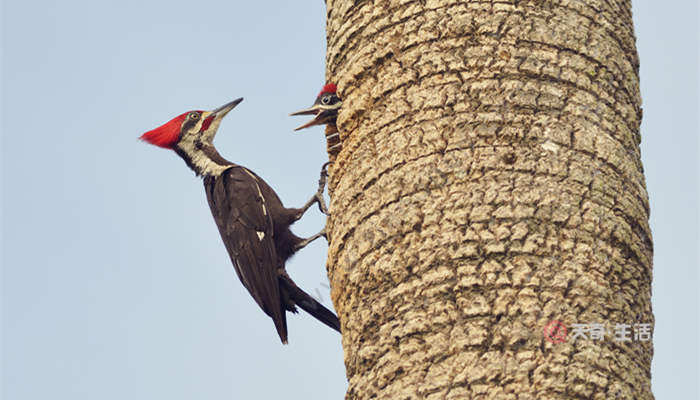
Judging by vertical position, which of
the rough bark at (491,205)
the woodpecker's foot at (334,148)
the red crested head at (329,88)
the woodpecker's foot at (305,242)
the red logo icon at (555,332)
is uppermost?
the woodpecker's foot at (305,242)

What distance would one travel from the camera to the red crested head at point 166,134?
600cm

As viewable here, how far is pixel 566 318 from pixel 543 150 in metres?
0.54

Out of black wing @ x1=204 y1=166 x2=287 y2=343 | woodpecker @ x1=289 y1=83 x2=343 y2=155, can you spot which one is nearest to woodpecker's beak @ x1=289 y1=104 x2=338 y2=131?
woodpecker @ x1=289 y1=83 x2=343 y2=155

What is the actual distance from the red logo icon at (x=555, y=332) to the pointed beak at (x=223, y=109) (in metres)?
3.89

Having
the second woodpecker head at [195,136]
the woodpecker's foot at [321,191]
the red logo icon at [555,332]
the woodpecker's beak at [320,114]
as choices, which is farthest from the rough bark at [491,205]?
the second woodpecker head at [195,136]

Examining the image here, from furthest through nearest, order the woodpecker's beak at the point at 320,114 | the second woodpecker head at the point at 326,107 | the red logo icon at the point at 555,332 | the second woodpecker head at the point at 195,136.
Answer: the second woodpecker head at the point at 195,136 → the woodpecker's beak at the point at 320,114 → the second woodpecker head at the point at 326,107 → the red logo icon at the point at 555,332

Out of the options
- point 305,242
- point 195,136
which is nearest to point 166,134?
point 195,136

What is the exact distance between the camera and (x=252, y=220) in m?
5.44

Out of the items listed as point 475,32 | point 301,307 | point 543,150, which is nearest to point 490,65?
point 475,32

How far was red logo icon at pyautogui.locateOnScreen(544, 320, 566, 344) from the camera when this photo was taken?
8.23 ft

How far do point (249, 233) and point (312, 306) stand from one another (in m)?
0.58

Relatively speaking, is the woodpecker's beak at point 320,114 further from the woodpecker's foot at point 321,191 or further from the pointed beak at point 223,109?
the pointed beak at point 223,109

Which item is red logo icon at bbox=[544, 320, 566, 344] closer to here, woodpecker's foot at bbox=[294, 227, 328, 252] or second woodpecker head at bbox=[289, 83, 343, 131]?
second woodpecker head at bbox=[289, 83, 343, 131]

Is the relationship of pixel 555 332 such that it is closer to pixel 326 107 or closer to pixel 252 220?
pixel 326 107
